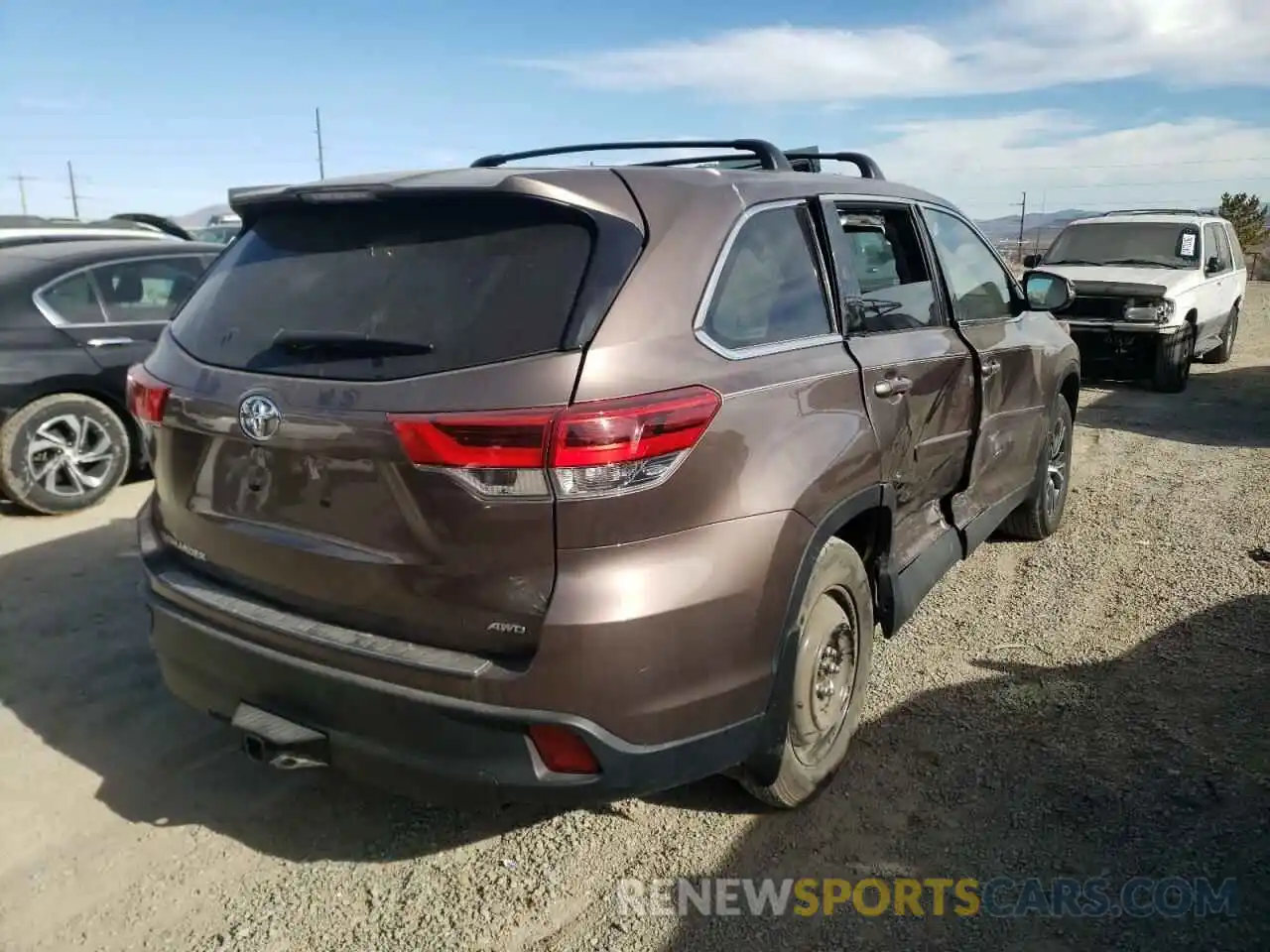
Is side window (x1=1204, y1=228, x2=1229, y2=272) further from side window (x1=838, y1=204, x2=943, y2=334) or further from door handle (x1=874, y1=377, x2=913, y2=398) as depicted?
door handle (x1=874, y1=377, x2=913, y2=398)

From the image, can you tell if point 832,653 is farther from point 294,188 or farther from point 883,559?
point 294,188

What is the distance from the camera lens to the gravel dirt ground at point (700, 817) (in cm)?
241

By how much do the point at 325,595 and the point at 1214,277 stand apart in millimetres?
11719

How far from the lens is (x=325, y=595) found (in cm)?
230

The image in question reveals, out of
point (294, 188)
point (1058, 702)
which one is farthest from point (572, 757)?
point (1058, 702)

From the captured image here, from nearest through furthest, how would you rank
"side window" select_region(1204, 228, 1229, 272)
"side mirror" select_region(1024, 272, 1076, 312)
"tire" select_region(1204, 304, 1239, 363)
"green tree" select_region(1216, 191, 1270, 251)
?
"side mirror" select_region(1024, 272, 1076, 312), "side window" select_region(1204, 228, 1229, 272), "tire" select_region(1204, 304, 1239, 363), "green tree" select_region(1216, 191, 1270, 251)

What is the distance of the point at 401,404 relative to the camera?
6.86 ft

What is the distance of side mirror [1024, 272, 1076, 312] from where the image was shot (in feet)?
15.3

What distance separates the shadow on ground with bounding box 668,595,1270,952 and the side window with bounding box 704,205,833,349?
1.45 meters

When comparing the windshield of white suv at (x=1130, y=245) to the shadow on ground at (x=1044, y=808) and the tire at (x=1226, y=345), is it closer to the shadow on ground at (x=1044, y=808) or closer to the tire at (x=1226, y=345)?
the tire at (x=1226, y=345)

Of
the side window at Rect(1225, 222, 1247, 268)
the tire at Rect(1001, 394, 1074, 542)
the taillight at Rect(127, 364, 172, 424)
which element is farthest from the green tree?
the taillight at Rect(127, 364, 172, 424)

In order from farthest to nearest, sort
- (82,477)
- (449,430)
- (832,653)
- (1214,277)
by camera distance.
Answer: (1214,277), (82,477), (832,653), (449,430)

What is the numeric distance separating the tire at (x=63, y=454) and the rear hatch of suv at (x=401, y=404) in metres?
3.79

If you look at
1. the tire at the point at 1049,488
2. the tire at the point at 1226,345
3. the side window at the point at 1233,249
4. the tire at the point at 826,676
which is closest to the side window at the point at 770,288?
the tire at the point at 826,676
